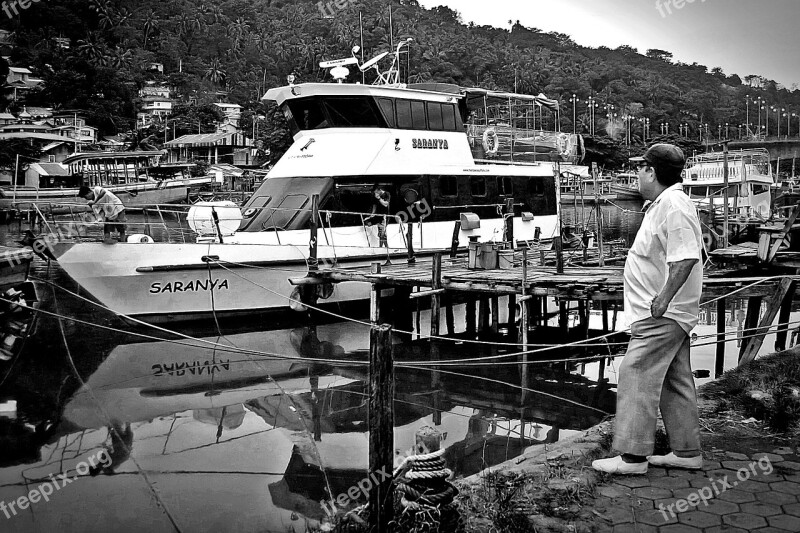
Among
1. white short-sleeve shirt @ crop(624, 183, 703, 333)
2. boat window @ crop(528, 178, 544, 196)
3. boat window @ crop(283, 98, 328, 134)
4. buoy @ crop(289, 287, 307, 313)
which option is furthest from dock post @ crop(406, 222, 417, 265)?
white short-sleeve shirt @ crop(624, 183, 703, 333)

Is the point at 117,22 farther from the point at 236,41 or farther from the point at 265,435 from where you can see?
the point at 265,435

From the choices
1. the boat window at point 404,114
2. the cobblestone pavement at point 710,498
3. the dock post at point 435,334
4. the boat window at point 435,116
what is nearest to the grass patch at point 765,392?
the cobblestone pavement at point 710,498

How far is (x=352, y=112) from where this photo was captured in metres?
16.2

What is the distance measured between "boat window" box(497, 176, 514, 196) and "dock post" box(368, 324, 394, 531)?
47.8 feet

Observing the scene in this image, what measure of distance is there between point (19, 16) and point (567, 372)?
4454 inches

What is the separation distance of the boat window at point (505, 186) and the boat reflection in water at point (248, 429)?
6017 millimetres

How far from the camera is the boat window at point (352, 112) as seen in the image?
52.7 ft

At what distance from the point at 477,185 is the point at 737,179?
3803 centimetres

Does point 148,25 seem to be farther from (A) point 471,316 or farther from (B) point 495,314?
(B) point 495,314

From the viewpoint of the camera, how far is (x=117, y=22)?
112 m

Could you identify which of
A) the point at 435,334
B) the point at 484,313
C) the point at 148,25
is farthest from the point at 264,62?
the point at 435,334

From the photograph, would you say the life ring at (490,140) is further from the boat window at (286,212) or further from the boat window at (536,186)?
the boat window at (286,212)

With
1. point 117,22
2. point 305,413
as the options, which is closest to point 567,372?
point 305,413

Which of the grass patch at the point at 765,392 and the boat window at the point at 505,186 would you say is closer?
the grass patch at the point at 765,392
